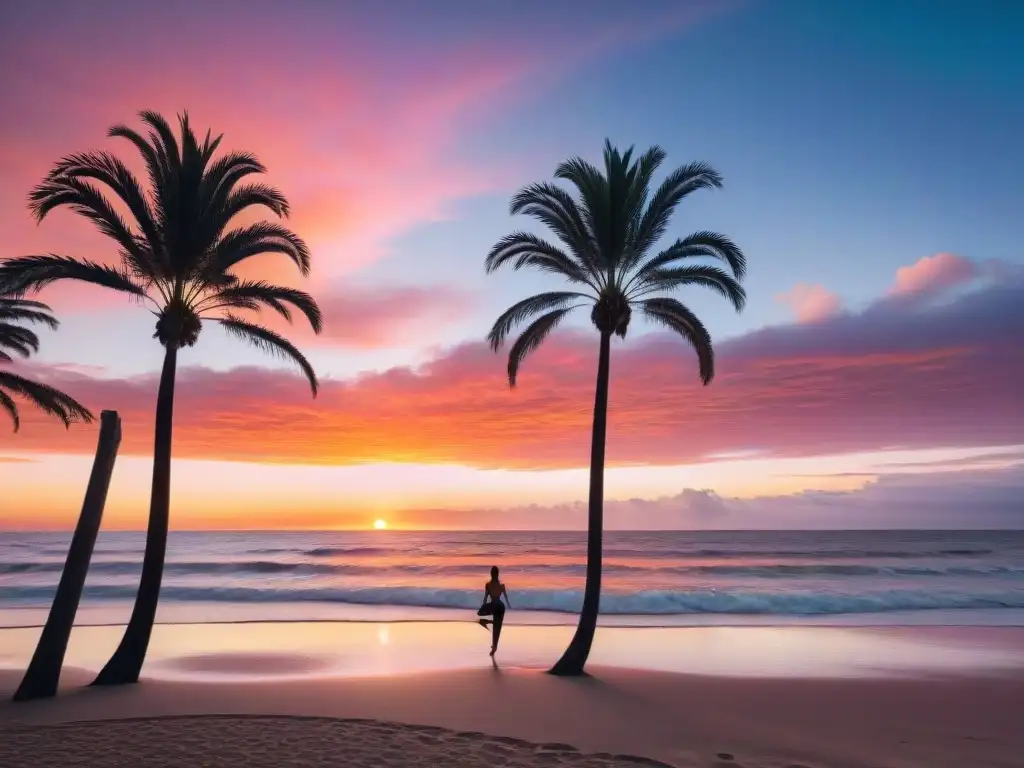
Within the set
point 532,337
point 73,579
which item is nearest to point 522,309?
point 532,337

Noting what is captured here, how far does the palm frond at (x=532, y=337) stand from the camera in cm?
1764

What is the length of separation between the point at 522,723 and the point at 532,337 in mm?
9080

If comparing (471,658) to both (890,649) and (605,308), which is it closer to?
(605,308)

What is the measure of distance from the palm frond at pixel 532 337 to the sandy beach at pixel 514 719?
7.09 meters

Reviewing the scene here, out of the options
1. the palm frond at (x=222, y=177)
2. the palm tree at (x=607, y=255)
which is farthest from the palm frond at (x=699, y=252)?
the palm frond at (x=222, y=177)

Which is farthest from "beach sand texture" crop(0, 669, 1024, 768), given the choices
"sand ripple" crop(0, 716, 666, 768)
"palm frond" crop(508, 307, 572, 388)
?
"palm frond" crop(508, 307, 572, 388)

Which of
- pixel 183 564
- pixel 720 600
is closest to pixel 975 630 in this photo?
pixel 720 600

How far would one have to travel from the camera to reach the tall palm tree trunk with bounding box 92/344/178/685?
14.1 metres

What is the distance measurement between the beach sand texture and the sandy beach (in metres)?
0.04

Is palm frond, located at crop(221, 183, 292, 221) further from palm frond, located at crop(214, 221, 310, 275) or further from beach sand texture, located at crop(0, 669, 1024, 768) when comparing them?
beach sand texture, located at crop(0, 669, 1024, 768)

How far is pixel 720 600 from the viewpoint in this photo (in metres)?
35.4

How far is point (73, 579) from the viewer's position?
43.4ft

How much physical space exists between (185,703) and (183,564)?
56824mm

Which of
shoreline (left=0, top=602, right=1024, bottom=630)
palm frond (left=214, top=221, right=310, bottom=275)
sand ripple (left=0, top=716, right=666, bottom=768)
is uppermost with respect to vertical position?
palm frond (left=214, top=221, right=310, bottom=275)
